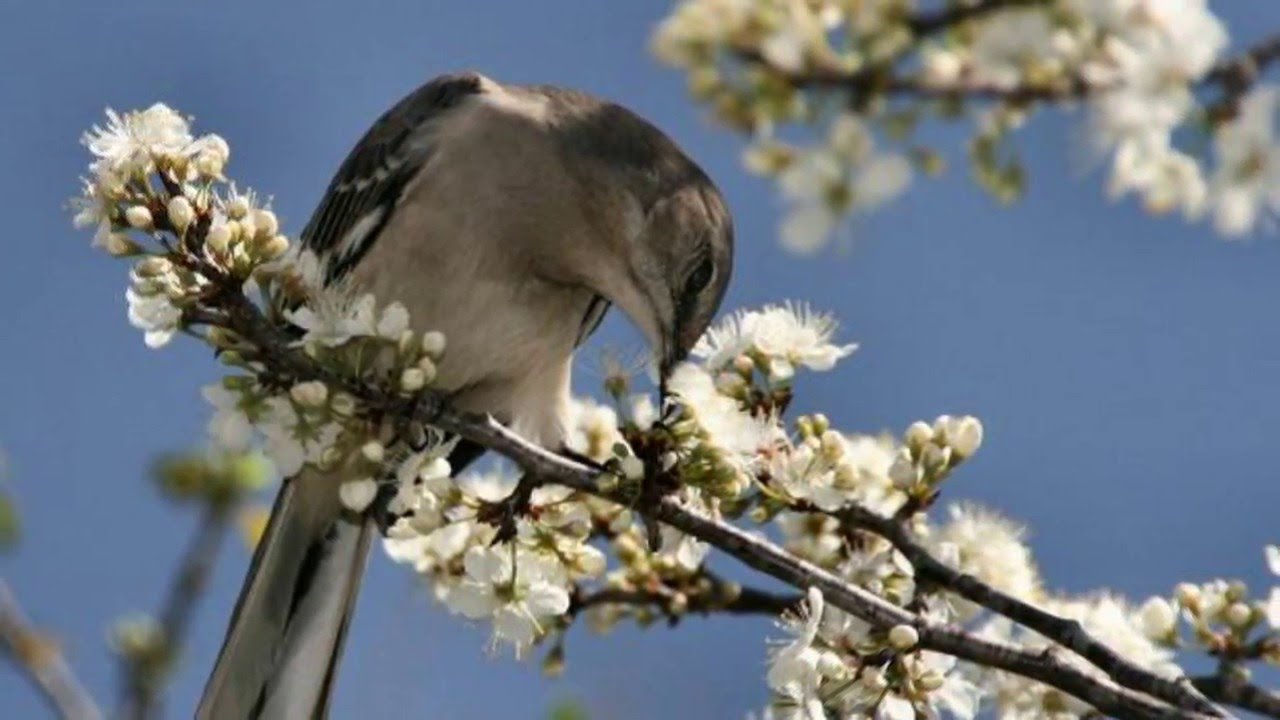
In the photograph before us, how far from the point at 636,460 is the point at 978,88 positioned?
1.14 metres

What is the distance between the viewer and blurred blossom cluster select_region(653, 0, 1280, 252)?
7.28 ft

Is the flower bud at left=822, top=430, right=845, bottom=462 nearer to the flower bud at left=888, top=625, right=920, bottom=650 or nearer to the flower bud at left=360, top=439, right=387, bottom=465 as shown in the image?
the flower bud at left=888, top=625, right=920, bottom=650

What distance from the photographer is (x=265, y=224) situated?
3.25 meters

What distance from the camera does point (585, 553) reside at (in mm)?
3555

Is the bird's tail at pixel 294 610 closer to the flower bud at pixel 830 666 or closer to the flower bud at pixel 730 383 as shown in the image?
the flower bud at pixel 730 383

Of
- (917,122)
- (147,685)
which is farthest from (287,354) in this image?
(917,122)

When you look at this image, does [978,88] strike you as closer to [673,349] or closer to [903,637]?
[903,637]

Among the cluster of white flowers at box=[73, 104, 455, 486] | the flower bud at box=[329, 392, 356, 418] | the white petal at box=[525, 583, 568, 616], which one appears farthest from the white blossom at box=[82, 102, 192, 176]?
the white petal at box=[525, 583, 568, 616]

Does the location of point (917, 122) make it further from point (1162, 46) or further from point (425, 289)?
point (425, 289)

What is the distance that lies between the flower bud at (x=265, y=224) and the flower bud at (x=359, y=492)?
0.44 meters

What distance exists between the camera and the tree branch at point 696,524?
2967 millimetres

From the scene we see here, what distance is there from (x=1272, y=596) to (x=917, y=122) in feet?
4.24

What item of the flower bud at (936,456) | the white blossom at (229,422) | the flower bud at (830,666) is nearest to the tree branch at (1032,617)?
the flower bud at (936,456)

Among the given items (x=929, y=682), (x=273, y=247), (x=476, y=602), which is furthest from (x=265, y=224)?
(x=929, y=682)
